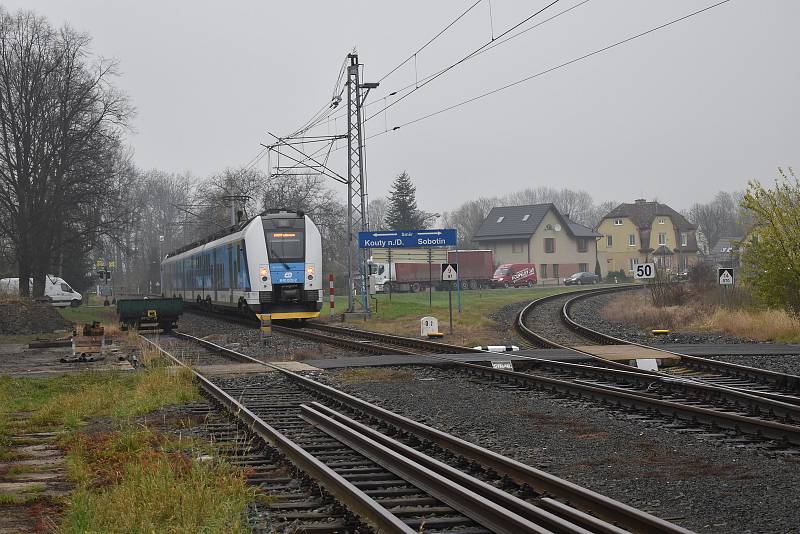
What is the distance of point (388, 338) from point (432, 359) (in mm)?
5401

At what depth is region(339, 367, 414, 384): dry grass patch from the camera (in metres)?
14.7

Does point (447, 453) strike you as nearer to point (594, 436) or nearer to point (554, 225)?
point (594, 436)

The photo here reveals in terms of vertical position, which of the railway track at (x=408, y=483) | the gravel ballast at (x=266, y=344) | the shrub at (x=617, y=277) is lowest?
the railway track at (x=408, y=483)

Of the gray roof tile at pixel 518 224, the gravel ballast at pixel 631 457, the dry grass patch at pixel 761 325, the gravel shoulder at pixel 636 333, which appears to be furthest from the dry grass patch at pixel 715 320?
the gray roof tile at pixel 518 224

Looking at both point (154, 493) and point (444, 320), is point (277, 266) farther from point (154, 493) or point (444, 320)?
point (154, 493)

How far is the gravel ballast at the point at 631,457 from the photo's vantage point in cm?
611

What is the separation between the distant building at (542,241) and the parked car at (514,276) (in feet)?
36.9

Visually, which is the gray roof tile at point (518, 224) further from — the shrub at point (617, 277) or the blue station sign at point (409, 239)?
the blue station sign at point (409, 239)

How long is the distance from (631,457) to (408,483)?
84.7 inches

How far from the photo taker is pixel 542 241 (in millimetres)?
86312

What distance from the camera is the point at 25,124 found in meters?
40.2

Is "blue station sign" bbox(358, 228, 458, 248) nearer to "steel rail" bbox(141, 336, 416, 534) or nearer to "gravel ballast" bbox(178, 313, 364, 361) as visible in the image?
"gravel ballast" bbox(178, 313, 364, 361)

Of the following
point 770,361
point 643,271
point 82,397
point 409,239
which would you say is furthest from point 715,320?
point 82,397

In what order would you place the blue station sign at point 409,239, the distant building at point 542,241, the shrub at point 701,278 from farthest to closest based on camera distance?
the distant building at point 542,241
the shrub at point 701,278
the blue station sign at point 409,239
